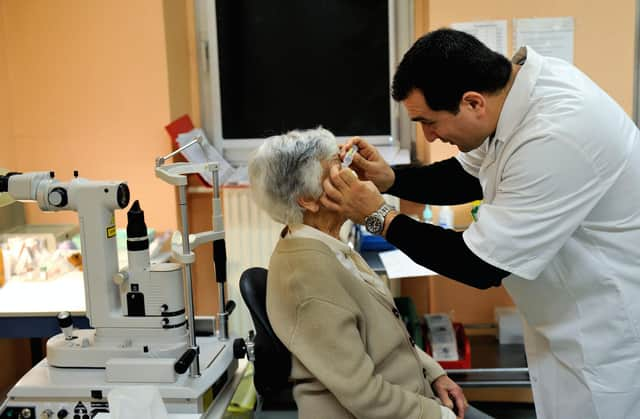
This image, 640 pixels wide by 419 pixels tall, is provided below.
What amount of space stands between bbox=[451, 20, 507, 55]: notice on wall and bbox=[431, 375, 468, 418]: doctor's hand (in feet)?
5.15

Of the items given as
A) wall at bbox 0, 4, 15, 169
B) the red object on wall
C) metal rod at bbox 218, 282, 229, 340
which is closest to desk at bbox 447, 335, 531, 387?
metal rod at bbox 218, 282, 229, 340

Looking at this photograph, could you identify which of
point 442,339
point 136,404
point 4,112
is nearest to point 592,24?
point 442,339

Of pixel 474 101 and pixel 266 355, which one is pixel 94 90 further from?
pixel 474 101

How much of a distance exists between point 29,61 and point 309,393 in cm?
227

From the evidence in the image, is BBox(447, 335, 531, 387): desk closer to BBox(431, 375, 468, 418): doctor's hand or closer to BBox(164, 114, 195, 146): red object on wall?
BBox(431, 375, 468, 418): doctor's hand

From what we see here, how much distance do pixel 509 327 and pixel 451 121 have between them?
171cm

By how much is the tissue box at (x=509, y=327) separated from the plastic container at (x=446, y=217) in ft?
Result: 1.63

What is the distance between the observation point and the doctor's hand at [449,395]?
5.49 feet

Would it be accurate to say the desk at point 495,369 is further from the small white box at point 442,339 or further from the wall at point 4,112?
the wall at point 4,112

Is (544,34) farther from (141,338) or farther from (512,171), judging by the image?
(141,338)

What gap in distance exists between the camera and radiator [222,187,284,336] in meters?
3.01

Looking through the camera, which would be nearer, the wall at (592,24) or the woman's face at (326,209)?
the woman's face at (326,209)

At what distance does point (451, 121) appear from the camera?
4.69 ft

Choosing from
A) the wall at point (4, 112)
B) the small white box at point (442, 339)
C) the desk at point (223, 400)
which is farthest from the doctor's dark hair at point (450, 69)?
the wall at point (4, 112)
